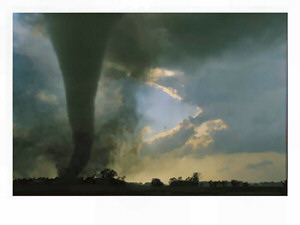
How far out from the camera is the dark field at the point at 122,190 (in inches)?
142

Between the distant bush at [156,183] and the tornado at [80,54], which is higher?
the tornado at [80,54]

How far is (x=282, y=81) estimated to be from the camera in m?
3.64

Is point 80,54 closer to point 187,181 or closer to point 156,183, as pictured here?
point 156,183

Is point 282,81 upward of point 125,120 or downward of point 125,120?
upward

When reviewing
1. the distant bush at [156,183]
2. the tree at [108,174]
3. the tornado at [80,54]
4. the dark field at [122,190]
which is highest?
the tornado at [80,54]

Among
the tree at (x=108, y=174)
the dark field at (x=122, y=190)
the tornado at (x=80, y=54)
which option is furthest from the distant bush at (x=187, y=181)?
the tornado at (x=80, y=54)

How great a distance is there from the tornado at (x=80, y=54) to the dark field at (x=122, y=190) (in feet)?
2.08

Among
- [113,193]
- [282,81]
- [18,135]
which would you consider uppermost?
[282,81]

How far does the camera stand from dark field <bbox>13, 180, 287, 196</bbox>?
3609mm

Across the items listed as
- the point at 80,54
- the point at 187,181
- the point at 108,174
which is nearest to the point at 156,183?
the point at 187,181

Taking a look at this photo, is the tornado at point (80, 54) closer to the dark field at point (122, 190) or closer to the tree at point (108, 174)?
the tree at point (108, 174)
